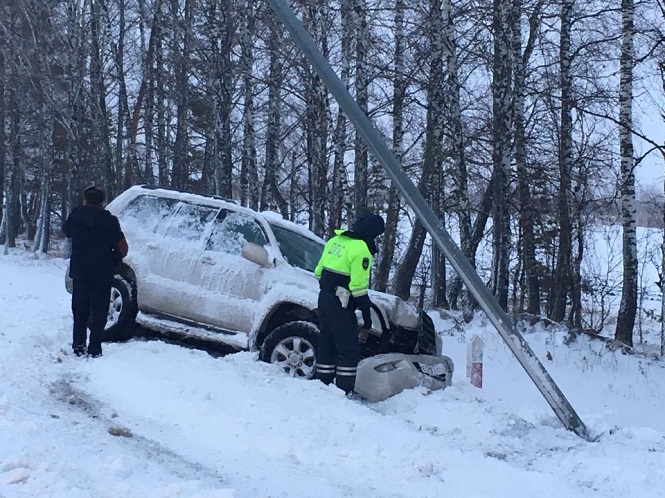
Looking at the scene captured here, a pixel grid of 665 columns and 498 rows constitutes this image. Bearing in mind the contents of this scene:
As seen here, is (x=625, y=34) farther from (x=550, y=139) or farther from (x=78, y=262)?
(x=78, y=262)

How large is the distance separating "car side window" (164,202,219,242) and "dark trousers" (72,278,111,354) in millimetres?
1343

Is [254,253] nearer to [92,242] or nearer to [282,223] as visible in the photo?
[282,223]

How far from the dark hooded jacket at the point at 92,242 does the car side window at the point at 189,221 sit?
1092mm

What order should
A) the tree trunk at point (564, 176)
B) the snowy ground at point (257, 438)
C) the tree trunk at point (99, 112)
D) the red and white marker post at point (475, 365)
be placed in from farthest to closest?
the tree trunk at point (99, 112), the tree trunk at point (564, 176), the red and white marker post at point (475, 365), the snowy ground at point (257, 438)

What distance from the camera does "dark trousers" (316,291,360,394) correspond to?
722 cm

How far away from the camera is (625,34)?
15.8m

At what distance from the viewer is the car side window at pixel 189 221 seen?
9.26m

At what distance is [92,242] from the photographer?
816cm

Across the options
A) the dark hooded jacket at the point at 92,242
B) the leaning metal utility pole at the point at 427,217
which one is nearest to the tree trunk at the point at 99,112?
the dark hooded jacket at the point at 92,242

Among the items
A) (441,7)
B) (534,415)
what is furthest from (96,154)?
(534,415)

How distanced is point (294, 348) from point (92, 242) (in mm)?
2478

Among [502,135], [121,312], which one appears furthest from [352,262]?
[502,135]

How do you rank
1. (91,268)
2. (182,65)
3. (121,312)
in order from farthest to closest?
(182,65), (121,312), (91,268)

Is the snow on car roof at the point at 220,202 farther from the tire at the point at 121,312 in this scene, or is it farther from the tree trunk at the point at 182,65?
the tree trunk at the point at 182,65
